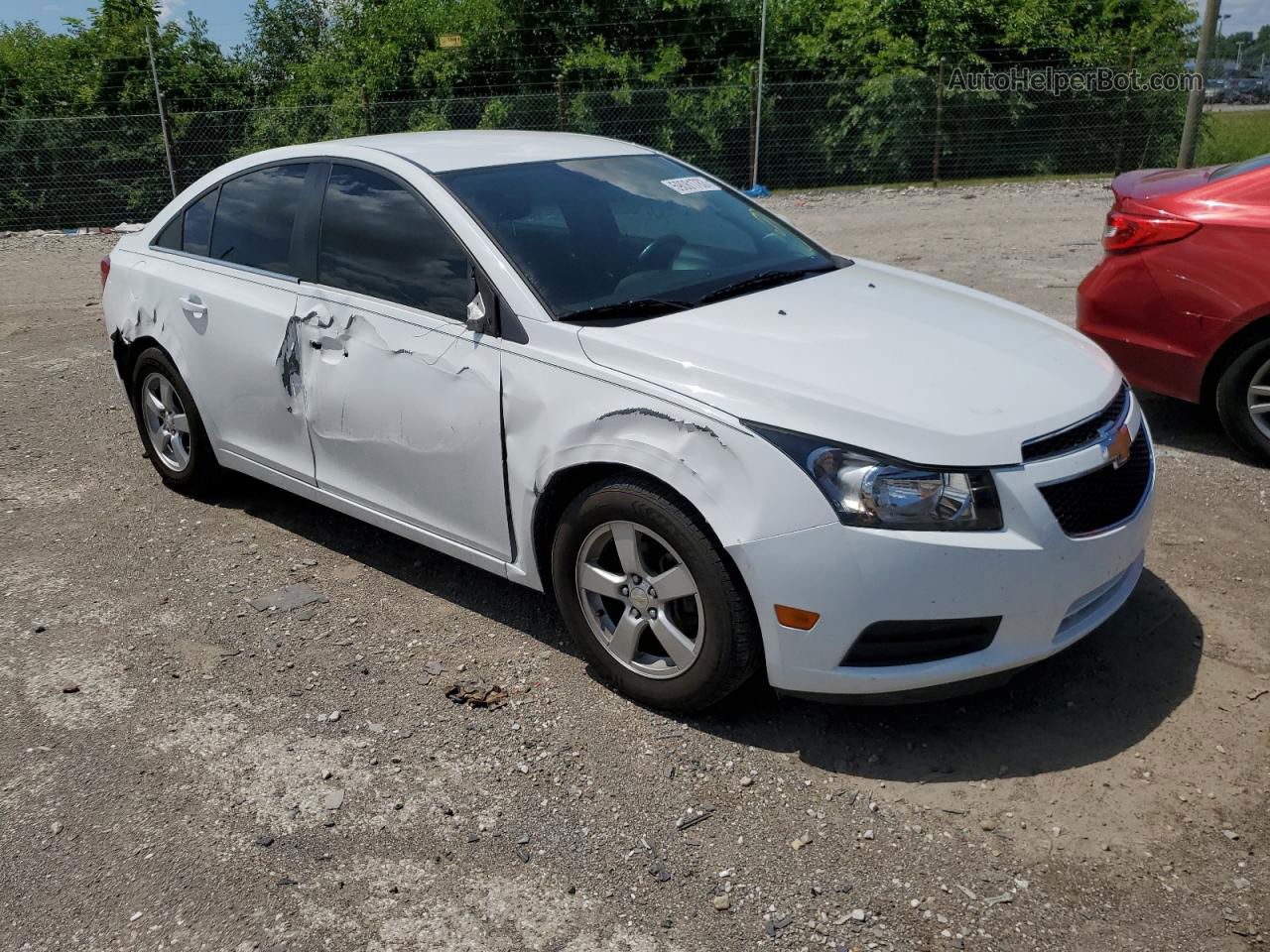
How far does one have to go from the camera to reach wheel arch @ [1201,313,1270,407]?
5230 millimetres

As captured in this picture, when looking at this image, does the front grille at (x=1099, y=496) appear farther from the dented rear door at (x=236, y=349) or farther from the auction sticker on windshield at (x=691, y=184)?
the dented rear door at (x=236, y=349)

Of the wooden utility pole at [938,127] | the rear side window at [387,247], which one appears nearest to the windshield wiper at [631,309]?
the rear side window at [387,247]

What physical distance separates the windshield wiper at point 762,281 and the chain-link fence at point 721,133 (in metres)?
13.0

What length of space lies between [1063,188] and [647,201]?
13731 mm

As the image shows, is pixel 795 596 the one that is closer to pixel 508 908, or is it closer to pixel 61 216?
pixel 508 908

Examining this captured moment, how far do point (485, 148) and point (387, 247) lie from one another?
637 mm

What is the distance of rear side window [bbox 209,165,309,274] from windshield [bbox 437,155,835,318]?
2.91 ft

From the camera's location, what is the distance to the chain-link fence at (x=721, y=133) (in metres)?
15.8

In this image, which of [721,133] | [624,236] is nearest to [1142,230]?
[624,236]

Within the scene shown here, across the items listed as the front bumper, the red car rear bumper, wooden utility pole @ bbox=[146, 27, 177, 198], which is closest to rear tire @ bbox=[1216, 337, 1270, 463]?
the red car rear bumper

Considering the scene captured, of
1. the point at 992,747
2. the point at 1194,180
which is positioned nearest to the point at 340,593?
the point at 992,747

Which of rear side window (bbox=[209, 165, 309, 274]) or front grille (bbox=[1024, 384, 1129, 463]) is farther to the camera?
rear side window (bbox=[209, 165, 309, 274])

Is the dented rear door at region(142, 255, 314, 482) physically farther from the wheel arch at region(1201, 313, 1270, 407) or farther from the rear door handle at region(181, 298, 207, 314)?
the wheel arch at region(1201, 313, 1270, 407)

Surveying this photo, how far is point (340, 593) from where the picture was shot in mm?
4621
